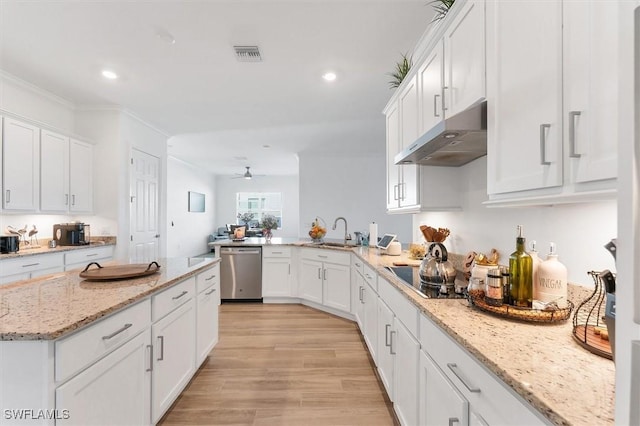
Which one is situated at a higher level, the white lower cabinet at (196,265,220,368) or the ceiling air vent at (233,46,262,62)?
the ceiling air vent at (233,46,262,62)

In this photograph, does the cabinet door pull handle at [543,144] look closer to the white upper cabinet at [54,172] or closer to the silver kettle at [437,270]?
the silver kettle at [437,270]

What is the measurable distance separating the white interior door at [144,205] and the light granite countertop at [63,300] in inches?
107

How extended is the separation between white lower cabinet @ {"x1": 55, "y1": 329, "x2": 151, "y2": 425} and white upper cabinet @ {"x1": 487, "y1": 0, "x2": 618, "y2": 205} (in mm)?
1717

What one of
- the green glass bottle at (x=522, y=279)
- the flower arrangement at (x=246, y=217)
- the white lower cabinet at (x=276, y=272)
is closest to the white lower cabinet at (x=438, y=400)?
the green glass bottle at (x=522, y=279)

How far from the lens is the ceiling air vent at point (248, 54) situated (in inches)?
101

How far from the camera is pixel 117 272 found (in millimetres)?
1786

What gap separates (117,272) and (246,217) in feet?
27.9

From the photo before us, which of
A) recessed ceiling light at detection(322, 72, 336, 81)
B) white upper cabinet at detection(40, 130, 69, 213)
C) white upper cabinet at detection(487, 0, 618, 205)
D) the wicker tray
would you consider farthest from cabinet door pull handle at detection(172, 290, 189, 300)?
white upper cabinet at detection(40, 130, 69, 213)

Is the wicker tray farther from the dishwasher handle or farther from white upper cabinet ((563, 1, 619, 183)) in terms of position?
the dishwasher handle

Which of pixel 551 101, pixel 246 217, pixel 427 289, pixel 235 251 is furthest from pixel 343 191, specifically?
pixel 551 101

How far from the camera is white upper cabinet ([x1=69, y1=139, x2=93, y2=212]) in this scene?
12.1 ft

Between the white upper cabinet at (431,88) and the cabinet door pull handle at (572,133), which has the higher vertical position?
the white upper cabinet at (431,88)

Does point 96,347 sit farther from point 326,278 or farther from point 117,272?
point 326,278

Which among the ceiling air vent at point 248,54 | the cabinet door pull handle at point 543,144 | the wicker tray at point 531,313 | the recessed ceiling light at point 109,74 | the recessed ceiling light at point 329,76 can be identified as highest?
the recessed ceiling light at point 109,74
